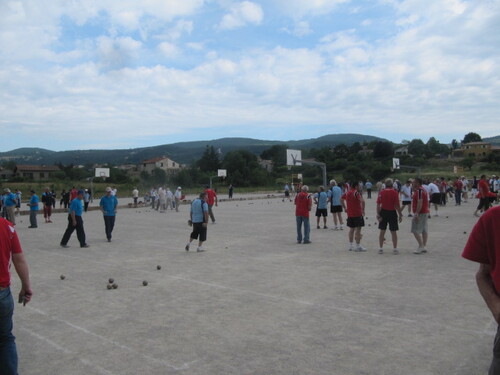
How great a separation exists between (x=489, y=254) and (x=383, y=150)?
12988 centimetres

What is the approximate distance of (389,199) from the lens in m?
11.5

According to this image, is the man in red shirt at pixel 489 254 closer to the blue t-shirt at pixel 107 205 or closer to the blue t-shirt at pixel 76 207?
the blue t-shirt at pixel 76 207

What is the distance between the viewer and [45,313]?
6.83m

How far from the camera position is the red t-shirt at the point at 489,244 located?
2.78 m

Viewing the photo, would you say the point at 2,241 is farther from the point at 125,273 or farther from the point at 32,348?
the point at 125,273

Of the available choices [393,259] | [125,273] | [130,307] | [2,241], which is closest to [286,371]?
[2,241]

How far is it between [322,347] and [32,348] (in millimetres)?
3417

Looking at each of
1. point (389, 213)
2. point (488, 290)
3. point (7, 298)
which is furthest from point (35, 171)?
point (488, 290)

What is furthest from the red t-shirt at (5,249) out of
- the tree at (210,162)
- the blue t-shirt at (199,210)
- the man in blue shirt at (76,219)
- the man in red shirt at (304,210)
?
the tree at (210,162)

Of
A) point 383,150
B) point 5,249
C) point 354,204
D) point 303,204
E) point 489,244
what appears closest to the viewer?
point 489,244

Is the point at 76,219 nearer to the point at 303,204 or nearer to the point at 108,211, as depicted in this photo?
the point at 108,211

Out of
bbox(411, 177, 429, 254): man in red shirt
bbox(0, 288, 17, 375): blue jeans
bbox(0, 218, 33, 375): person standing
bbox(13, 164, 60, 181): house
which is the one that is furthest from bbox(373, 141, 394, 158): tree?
bbox(0, 288, 17, 375): blue jeans

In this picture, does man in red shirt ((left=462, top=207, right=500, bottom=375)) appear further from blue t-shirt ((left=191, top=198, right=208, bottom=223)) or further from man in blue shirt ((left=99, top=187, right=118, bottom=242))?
man in blue shirt ((left=99, top=187, right=118, bottom=242))

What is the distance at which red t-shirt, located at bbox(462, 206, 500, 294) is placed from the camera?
278 centimetres
